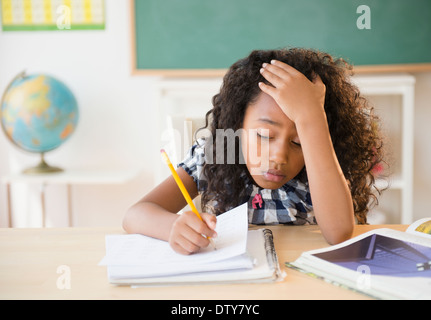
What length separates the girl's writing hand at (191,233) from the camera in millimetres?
715

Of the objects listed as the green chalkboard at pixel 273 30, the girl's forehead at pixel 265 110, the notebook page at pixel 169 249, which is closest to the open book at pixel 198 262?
the notebook page at pixel 169 249

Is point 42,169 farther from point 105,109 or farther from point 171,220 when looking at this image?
point 171,220

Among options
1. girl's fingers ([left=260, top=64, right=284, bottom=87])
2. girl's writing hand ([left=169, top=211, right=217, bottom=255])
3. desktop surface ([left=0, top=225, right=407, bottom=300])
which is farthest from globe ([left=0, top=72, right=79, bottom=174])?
girl's writing hand ([left=169, top=211, right=217, bottom=255])

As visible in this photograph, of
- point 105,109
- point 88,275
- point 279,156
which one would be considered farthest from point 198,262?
point 105,109

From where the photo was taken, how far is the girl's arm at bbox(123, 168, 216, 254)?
721 mm

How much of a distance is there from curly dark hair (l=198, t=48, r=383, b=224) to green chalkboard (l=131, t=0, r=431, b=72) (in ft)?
4.00

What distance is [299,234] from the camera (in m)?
0.91

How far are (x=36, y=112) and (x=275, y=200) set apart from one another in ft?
4.73

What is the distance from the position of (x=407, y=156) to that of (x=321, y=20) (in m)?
0.78

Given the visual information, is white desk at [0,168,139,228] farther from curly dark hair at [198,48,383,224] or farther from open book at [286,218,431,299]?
open book at [286,218,431,299]

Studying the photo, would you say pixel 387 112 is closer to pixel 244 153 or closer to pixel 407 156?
pixel 407 156

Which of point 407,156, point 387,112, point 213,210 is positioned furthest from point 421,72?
point 213,210

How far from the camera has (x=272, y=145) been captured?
95cm

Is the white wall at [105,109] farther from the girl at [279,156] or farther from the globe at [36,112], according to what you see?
the girl at [279,156]
